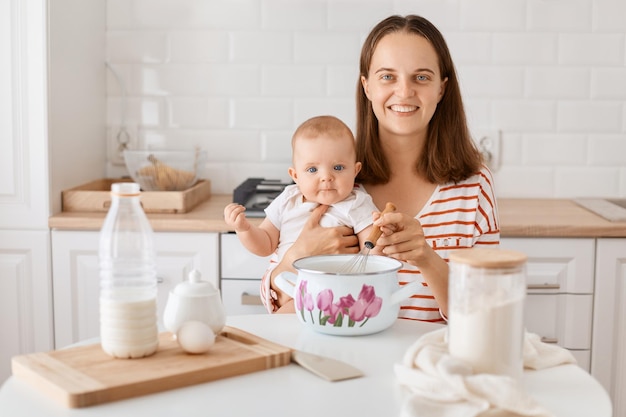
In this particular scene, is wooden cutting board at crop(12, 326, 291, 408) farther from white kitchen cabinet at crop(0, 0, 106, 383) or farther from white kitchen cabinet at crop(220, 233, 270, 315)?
white kitchen cabinet at crop(0, 0, 106, 383)

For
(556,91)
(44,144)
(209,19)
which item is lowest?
(44,144)

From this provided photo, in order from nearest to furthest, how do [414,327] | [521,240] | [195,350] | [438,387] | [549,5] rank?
[438,387] → [195,350] → [414,327] → [521,240] → [549,5]

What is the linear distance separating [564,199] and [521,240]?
650 millimetres

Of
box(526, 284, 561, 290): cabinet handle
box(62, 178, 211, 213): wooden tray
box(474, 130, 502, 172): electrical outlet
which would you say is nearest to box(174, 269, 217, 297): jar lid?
box(62, 178, 211, 213): wooden tray

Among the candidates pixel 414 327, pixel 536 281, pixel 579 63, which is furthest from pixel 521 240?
pixel 414 327

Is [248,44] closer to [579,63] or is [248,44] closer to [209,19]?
[209,19]

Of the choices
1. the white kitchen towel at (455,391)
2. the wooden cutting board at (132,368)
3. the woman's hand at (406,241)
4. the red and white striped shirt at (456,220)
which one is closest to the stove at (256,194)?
the red and white striped shirt at (456,220)

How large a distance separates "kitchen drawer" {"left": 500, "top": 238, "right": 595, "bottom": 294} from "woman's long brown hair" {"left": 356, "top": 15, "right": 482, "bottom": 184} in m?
0.59

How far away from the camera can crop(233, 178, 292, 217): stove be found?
2662 millimetres

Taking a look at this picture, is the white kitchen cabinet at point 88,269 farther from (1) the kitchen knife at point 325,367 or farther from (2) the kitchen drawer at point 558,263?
(1) the kitchen knife at point 325,367

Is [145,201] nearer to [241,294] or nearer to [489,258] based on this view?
[241,294]

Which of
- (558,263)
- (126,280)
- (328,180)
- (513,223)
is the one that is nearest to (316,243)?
(328,180)

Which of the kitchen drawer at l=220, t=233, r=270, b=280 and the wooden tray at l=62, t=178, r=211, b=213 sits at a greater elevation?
the wooden tray at l=62, t=178, r=211, b=213

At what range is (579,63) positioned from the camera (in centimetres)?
308
